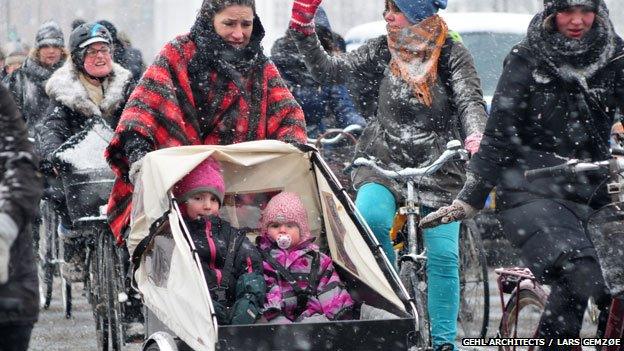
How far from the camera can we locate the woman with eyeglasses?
8953 mm

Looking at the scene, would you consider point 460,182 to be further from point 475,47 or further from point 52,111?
point 475,47

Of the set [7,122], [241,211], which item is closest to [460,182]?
[241,211]

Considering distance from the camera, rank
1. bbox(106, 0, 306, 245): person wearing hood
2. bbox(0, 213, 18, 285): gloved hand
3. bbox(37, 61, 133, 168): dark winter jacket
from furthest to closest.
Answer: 1. bbox(37, 61, 133, 168): dark winter jacket
2. bbox(106, 0, 306, 245): person wearing hood
3. bbox(0, 213, 18, 285): gloved hand

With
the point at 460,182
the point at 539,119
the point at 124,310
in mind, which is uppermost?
the point at 539,119

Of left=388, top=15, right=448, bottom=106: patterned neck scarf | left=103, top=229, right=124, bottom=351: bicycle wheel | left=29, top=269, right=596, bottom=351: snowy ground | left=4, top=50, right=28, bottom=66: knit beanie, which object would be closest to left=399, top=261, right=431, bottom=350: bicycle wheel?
left=388, top=15, right=448, bottom=106: patterned neck scarf

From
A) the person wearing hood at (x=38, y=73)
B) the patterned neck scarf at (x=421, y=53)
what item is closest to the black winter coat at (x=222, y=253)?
the patterned neck scarf at (x=421, y=53)

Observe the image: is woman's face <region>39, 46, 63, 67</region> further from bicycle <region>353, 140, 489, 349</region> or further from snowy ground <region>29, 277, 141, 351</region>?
bicycle <region>353, 140, 489, 349</region>

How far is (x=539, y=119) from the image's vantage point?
5.93 metres

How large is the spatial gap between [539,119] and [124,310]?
3194mm

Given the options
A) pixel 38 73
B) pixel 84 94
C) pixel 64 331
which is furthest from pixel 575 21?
pixel 38 73

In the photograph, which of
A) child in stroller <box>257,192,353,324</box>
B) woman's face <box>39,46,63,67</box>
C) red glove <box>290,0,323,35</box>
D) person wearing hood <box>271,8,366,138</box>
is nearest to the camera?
child in stroller <box>257,192,353,324</box>

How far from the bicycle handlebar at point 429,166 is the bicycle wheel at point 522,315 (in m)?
0.73

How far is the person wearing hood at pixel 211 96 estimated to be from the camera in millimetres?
6984

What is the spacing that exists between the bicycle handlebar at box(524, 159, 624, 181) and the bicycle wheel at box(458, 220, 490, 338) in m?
3.56
